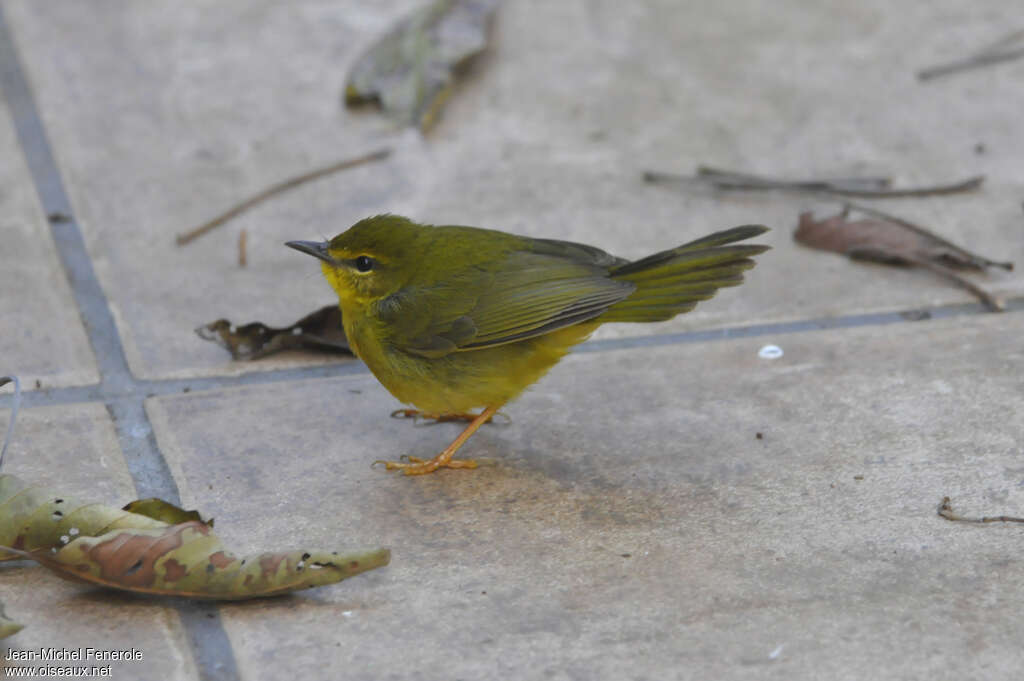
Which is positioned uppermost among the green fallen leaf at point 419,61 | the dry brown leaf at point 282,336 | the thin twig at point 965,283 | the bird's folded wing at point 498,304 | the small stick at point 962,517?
the green fallen leaf at point 419,61

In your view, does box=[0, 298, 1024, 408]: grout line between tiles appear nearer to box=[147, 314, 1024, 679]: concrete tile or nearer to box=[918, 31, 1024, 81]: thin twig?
box=[147, 314, 1024, 679]: concrete tile

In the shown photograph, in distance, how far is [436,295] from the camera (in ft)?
12.2

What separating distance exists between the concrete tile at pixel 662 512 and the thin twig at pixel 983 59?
6.52ft

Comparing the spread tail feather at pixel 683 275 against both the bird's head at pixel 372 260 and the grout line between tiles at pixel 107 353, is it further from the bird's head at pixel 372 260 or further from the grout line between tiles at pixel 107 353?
the grout line between tiles at pixel 107 353

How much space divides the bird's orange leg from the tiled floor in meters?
0.05

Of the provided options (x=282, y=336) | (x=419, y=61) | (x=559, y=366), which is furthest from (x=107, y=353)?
(x=419, y=61)

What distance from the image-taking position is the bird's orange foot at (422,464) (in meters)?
3.53

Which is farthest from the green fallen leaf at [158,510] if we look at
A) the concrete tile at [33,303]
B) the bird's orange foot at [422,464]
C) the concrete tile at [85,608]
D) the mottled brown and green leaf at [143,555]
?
the concrete tile at [33,303]

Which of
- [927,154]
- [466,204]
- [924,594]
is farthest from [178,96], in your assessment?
[924,594]

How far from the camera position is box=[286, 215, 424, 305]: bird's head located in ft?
12.4

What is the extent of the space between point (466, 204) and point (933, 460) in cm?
212

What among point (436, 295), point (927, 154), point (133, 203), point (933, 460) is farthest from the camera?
point (927, 154)

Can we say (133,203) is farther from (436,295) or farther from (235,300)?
(436,295)

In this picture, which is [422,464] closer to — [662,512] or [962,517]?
[662,512]
